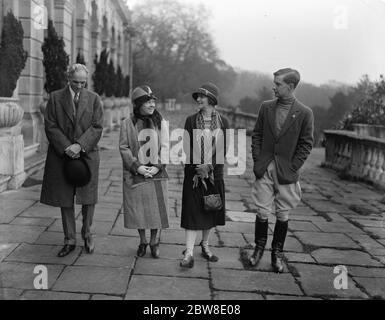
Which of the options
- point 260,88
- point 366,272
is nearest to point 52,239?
point 366,272

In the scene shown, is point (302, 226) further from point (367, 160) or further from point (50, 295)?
point (367, 160)

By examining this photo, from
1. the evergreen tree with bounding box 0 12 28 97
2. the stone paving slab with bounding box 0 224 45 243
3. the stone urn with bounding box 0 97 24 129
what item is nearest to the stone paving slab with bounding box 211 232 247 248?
the stone paving slab with bounding box 0 224 45 243

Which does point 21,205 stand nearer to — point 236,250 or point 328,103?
point 236,250

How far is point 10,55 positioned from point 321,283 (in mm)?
5646

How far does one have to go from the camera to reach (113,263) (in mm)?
4316

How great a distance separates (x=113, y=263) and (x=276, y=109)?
196 cm

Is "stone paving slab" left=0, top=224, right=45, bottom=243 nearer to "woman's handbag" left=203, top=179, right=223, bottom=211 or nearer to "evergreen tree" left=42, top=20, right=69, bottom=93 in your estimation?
"woman's handbag" left=203, top=179, right=223, bottom=211

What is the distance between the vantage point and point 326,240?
547 centimetres

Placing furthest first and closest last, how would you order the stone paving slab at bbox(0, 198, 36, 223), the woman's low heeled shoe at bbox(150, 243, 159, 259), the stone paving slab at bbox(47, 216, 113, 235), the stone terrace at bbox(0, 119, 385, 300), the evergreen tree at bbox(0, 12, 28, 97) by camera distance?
1. the evergreen tree at bbox(0, 12, 28, 97)
2. the stone paving slab at bbox(0, 198, 36, 223)
3. the stone paving slab at bbox(47, 216, 113, 235)
4. the woman's low heeled shoe at bbox(150, 243, 159, 259)
5. the stone terrace at bbox(0, 119, 385, 300)

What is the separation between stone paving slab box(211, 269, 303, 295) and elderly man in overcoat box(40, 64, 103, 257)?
4.56ft

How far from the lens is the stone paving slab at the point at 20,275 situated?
371 centimetres

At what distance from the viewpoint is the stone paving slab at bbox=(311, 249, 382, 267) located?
4.73 meters

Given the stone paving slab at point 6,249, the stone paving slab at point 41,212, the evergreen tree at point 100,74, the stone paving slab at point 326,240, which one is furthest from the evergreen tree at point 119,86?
the stone paving slab at point 6,249

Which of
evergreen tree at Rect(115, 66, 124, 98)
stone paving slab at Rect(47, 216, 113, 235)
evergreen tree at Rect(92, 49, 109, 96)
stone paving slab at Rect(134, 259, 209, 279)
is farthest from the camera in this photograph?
evergreen tree at Rect(115, 66, 124, 98)
